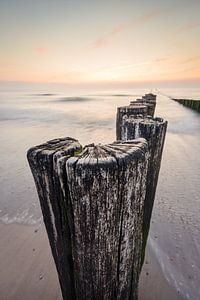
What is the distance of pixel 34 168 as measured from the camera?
1.01 metres

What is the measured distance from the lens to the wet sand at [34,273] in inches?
105

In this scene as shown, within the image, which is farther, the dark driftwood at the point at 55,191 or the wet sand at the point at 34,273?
the wet sand at the point at 34,273

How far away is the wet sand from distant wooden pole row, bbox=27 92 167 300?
1.74m

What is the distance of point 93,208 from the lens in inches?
37.4

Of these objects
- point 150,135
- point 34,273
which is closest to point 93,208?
point 150,135

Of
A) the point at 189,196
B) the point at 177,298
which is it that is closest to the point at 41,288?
the point at 177,298

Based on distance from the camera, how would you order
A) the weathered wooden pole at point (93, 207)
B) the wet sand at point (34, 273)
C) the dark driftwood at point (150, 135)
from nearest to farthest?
the weathered wooden pole at point (93, 207) < the dark driftwood at point (150, 135) < the wet sand at point (34, 273)

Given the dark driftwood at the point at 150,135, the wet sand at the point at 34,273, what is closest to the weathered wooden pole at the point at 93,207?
the dark driftwood at the point at 150,135

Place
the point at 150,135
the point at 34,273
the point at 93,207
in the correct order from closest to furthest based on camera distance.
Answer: the point at 93,207 < the point at 150,135 < the point at 34,273

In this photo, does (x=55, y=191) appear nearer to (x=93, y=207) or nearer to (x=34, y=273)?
(x=93, y=207)

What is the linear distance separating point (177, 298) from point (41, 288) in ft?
5.81

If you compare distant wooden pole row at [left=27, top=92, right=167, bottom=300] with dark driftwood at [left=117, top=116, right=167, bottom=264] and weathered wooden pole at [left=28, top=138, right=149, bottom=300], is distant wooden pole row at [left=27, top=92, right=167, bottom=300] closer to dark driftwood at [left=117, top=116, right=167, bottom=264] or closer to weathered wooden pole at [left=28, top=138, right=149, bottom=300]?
weathered wooden pole at [left=28, top=138, right=149, bottom=300]

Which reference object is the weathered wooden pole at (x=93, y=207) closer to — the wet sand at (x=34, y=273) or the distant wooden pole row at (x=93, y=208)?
the distant wooden pole row at (x=93, y=208)

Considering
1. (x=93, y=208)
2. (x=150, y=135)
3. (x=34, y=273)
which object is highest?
(x=150, y=135)
